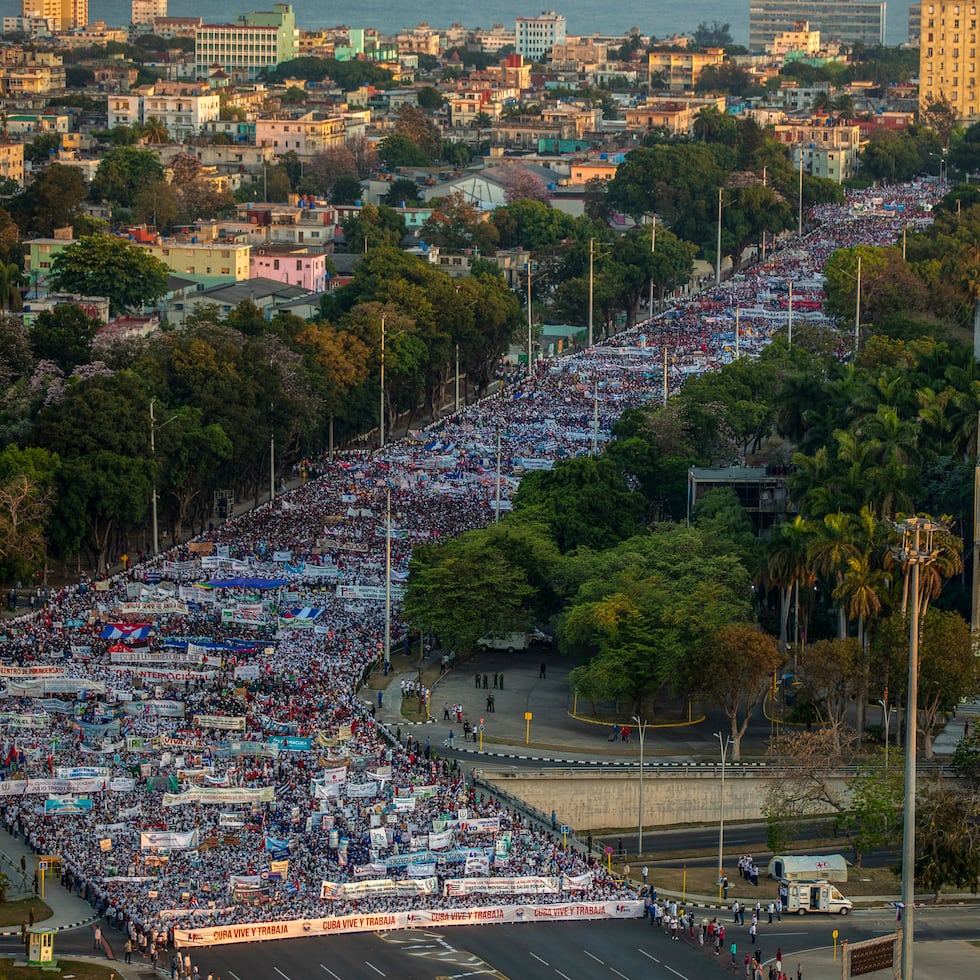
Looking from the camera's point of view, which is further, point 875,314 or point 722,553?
point 875,314

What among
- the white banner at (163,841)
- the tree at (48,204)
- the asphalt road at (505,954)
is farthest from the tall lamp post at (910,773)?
the tree at (48,204)

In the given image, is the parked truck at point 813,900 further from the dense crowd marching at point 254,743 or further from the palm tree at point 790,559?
A: the palm tree at point 790,559

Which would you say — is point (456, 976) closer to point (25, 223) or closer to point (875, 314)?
point (875, 314)

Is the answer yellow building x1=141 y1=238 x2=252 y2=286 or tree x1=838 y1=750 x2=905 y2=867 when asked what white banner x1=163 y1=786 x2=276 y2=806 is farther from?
yellow building x1=141 y1=238 x2=252 y2=286

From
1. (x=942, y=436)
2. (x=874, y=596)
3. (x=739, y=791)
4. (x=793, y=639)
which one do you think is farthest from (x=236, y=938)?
(x=942, y=436)

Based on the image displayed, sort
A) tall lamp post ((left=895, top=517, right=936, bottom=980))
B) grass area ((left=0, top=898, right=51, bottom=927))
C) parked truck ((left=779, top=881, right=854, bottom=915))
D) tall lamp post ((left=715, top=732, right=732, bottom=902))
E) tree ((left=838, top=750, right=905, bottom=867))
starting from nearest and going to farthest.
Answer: tall lamp post ((left=895, top=517, right=936, bottom=980)) → grass area ((left=0, top=898, right=51, bottom=927)) → parked truck ((left=779, top=881, right=854, bottom=915)) → tall lamp post ((left=715, top=732, right=732, bottom=902)) → tree ((left=838, top=750, right=905, bottom=867))

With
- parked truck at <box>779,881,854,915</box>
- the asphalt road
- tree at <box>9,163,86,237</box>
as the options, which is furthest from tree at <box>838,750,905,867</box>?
tree at <box>9,163,86,237</box>
